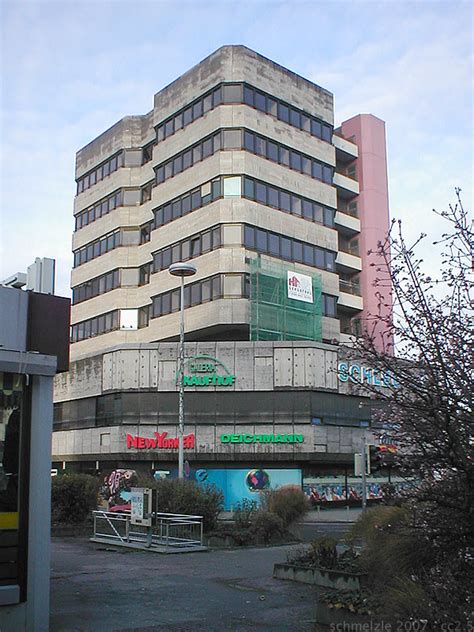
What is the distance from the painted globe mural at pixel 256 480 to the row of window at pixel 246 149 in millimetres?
19211

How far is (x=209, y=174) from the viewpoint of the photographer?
151 ft

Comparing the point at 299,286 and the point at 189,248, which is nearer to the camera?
the point at 299,286

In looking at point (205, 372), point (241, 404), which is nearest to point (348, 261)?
point (205, 372)

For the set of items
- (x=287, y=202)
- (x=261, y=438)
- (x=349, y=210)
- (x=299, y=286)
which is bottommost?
(x=261, y=438)

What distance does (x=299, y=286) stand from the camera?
45.8m

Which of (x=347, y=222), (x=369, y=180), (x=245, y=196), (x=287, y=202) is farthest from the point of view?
(x=369, y=180)

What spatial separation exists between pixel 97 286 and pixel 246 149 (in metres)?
17.4

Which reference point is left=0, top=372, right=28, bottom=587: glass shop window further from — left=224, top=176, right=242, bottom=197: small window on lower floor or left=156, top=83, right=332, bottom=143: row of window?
left=156, top=83, right=332, bottom=143: row of window

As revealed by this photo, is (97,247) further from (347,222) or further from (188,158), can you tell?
(347,222)

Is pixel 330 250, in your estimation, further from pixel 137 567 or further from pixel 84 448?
pixel 137 567

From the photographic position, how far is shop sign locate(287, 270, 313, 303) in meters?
45.1

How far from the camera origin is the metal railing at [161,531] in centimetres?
1900

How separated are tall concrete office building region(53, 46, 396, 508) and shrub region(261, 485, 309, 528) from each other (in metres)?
14.5

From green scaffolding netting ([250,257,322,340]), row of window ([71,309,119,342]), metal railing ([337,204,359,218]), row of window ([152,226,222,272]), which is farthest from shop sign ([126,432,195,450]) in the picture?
metal railing ([337,204,359,218])
